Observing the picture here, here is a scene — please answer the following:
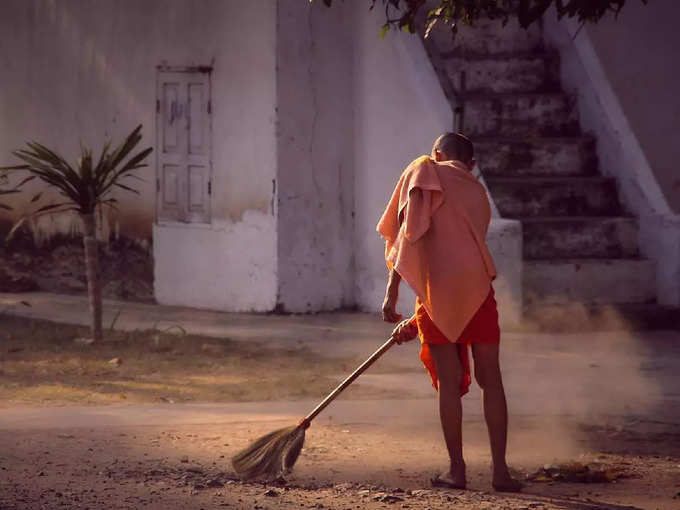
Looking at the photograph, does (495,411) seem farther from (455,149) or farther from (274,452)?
(455,149)

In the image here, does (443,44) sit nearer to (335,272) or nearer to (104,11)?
(335,272)

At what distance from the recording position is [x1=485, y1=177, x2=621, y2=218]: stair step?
38.8 feet

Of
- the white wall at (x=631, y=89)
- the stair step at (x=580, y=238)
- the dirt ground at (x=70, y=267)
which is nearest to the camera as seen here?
the stair step at (x=580, y=238)

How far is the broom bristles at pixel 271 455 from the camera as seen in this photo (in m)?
6.00

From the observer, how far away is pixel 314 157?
1233cm

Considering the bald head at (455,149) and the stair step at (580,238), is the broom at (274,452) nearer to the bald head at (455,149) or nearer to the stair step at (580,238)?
the bald head at (455,149)

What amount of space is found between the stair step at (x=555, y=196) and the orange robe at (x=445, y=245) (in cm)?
605

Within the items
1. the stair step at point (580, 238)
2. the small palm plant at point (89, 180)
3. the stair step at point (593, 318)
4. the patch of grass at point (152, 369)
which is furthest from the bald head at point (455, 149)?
the stair step at point (580, 238)

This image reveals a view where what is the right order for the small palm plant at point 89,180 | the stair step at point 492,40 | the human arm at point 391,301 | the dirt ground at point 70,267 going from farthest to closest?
the dirt ground at point 70,267, the stair step at point 492,40, the small palm plant at point 89,180, the human arm at point 391,301

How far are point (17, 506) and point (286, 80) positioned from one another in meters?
7.13

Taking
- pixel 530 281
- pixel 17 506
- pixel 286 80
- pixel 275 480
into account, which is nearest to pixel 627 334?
pixel 530 281

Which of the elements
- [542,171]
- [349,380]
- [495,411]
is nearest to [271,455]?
[349,380]

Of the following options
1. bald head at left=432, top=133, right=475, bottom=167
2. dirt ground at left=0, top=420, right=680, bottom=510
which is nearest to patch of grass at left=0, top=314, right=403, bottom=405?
dirt ground at left=0, top=420, right=680, bottom=510

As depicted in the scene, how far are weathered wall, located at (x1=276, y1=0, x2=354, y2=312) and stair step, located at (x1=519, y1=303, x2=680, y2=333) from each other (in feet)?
7.31
